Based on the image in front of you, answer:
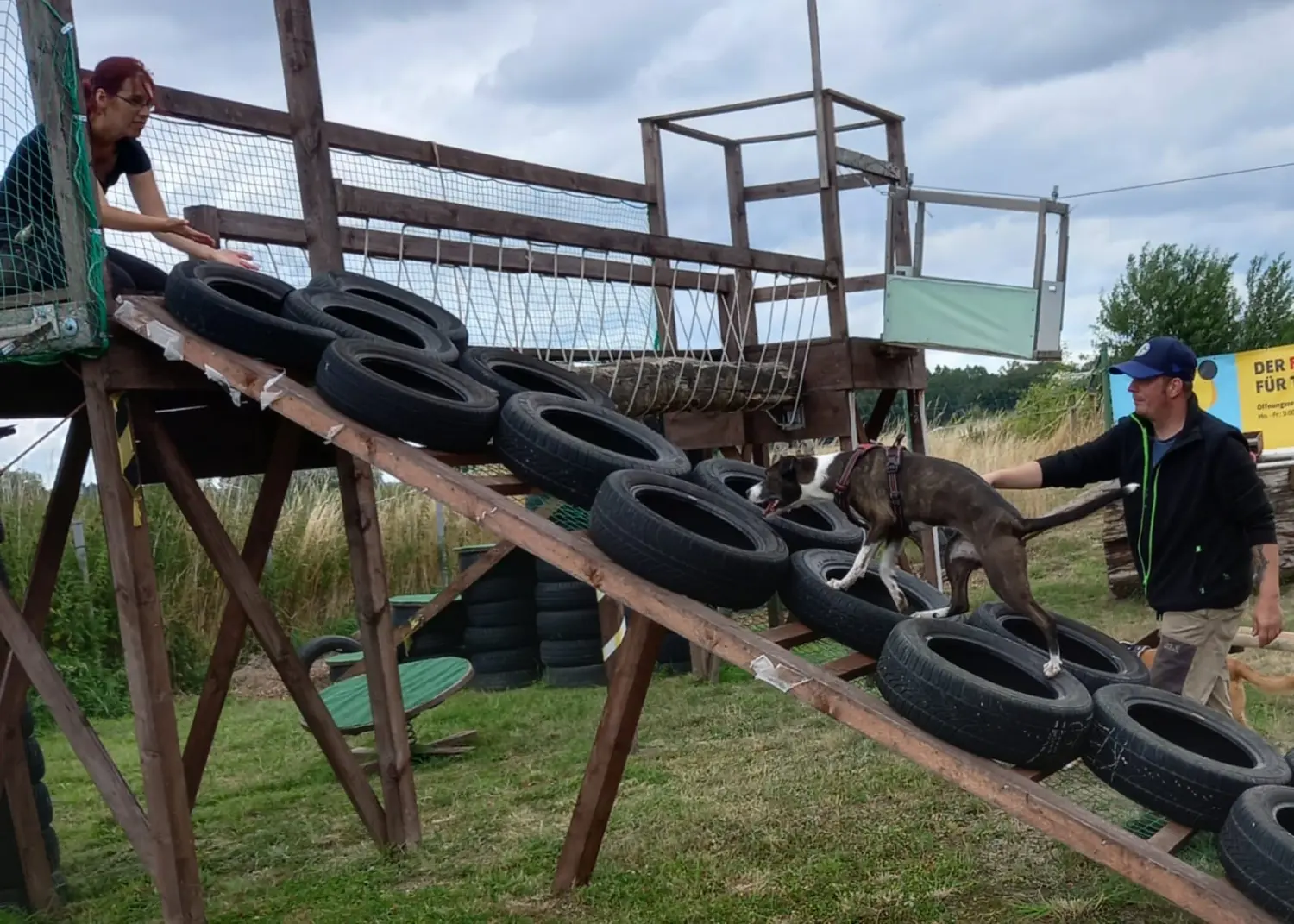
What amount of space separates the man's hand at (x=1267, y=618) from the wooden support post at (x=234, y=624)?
4594mm

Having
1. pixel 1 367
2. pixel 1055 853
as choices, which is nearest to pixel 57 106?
pixel 1 367

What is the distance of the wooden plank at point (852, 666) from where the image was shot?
15.4 feet

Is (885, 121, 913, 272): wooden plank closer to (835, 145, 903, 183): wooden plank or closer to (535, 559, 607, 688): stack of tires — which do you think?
(835, 145, 903, 183): wooden plank

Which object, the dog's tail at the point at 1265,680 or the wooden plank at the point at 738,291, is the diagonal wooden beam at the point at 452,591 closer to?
the wooden plank at the point at 738,291

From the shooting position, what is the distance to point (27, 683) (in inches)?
232

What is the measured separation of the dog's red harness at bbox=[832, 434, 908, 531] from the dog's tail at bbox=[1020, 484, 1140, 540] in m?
0.48

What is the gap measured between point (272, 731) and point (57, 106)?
21.3 feet

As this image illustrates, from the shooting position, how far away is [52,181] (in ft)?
16.8

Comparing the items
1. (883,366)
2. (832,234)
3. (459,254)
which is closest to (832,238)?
(832,234)

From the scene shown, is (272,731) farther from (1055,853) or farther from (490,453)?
Result: (1055,853)

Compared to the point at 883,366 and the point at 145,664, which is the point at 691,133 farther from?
the point at 145,664

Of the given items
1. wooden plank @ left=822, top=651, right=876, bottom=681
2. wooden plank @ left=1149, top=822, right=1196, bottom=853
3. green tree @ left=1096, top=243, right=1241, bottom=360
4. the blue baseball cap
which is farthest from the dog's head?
green tree @ left=1096, top=243, right=1241, bottom=360

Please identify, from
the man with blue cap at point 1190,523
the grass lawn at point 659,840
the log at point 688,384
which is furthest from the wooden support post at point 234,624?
the man with blue cap at point 1190,523

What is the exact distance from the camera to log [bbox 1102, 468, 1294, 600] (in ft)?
42.3
